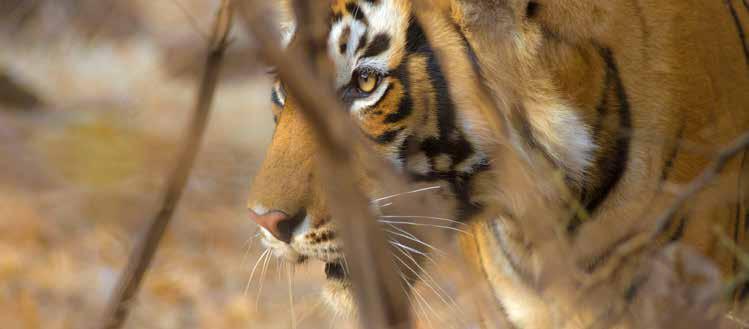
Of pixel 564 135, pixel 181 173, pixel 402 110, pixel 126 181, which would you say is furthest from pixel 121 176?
pixel 181 173

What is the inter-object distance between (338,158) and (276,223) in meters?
0.86

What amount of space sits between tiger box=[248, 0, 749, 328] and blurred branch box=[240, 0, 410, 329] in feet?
2.48

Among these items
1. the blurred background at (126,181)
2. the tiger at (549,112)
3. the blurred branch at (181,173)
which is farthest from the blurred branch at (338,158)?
the blurred background at (126,181)

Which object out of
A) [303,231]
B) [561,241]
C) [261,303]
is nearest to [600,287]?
[561,241]

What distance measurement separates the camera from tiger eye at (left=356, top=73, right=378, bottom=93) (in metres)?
1.51

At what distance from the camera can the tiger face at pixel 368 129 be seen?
145 centimetres

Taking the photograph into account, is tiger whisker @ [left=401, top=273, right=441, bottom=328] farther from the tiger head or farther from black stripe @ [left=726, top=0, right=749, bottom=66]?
black stripe @ [left=726, top=0, right=749, bottom=66]

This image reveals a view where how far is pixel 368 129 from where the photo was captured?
153 centimetres

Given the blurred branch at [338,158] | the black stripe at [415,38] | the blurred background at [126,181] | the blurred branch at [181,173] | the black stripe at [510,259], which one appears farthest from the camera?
the blurred background at [126,181]

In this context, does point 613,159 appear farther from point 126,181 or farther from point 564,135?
point 126,181

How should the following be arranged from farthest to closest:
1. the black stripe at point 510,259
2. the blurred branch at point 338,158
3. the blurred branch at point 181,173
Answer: the black stripe at point 510,259 < the blurred branch at point 181,173 < the blurred branch at point 338,158

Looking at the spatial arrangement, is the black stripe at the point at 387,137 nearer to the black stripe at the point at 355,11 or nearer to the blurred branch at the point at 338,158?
the black stripe at the point at 355,11

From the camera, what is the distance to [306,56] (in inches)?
26.0

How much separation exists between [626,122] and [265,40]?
3.39 ft
